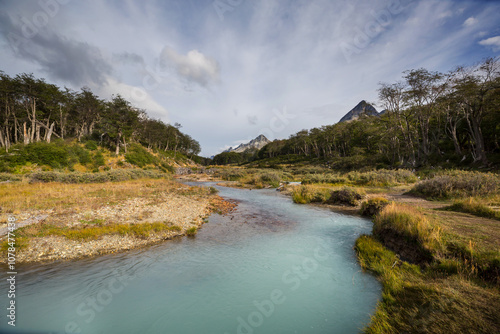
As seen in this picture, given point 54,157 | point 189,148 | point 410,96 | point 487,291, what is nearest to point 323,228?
point 487,291

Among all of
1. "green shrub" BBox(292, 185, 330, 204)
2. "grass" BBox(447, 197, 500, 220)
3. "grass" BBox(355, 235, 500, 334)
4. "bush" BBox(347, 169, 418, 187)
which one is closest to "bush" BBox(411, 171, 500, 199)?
"grass" BBox(447, 197, 500, 220)

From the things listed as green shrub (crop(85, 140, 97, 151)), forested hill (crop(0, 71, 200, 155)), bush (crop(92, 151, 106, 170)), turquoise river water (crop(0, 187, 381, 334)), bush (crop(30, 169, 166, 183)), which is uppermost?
forested hill (crop(0, 71, 200, 155))

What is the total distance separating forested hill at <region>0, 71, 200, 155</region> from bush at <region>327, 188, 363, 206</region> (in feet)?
170

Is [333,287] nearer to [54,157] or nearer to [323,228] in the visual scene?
[323,228]

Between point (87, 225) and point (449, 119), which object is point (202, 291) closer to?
point (87, 225)

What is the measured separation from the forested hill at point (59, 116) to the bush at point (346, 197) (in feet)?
170

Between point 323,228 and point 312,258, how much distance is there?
4.11 m

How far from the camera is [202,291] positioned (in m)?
5.68

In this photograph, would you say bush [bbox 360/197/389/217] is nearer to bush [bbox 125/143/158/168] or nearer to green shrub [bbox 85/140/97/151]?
bush [bbox 125/143/158/168]

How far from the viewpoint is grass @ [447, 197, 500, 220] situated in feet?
30.2

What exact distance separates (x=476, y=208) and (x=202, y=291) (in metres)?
14.5

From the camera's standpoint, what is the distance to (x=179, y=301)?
5.23m

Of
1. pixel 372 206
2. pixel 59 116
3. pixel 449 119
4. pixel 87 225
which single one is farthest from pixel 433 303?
pixel 59 116

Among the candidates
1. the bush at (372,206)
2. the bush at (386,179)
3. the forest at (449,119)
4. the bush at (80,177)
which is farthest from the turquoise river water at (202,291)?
the forest at (449,119)
